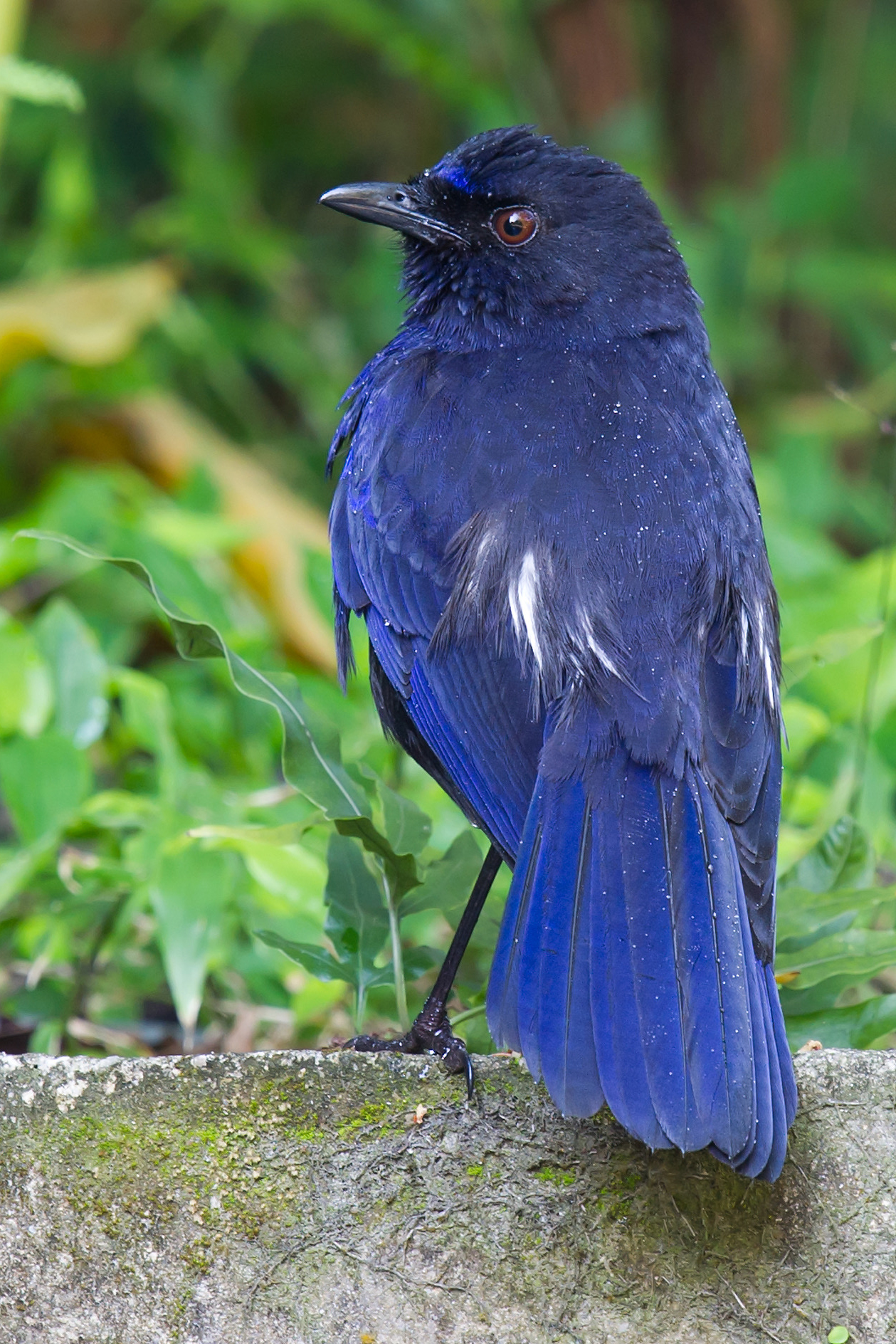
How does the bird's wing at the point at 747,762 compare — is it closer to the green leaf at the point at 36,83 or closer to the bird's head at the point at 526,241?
the bird's head at the point at 526,241

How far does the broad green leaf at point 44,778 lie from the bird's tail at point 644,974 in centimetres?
143

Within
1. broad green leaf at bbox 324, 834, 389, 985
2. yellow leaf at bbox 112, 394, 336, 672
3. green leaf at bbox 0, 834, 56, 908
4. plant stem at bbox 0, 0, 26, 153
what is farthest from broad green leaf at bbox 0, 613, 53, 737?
plant stem at bbox 0, 0, 26, 153

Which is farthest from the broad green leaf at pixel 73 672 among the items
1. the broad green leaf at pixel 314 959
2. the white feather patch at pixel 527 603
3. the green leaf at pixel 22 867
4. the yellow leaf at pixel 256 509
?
the white feather patch at pixel 527 603

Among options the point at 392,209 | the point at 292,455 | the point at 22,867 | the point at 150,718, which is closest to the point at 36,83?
the point at 392,209

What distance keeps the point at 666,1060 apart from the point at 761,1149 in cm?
15

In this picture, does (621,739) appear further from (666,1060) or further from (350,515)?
(350,515)

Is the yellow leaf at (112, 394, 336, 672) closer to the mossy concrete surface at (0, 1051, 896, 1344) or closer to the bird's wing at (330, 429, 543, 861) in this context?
the bird's wing at (330, 429, 543, 861)

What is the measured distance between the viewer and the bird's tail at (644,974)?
186 cm

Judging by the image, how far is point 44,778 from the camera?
3.34m

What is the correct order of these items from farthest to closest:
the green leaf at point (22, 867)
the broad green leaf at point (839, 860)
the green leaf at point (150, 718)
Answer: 1. the green leaf at point (150, 718)
2. the green leaf at point (22, 867)
3. the broad green leaf at point (839, 860)

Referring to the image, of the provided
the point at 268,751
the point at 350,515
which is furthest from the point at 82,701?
the point at 350,515

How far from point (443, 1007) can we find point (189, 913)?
2.01 feet

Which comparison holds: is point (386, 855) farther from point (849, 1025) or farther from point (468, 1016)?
point (849, 1025)

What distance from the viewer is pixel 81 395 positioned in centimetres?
561
